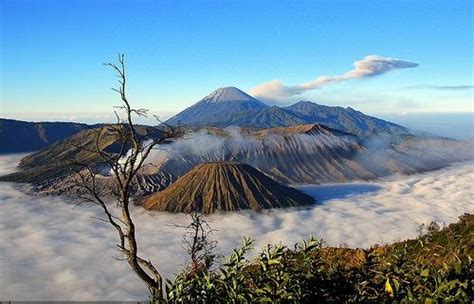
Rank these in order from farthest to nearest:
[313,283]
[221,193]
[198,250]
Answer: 1. [221,193]
2. [198,250]
3. [313,283]

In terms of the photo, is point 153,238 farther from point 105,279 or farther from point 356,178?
point 356,178

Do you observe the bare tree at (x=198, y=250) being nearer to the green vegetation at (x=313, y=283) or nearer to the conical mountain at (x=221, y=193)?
the green vegetation at (x=313, y=283)

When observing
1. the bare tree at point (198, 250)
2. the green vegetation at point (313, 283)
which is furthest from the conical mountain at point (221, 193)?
the green vegetation at point (313, 283)

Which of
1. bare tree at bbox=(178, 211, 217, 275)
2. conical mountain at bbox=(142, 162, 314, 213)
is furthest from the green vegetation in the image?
conical mountain at bbox=(142, 162, 314, 213)

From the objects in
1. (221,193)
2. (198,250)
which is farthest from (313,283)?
(221,193)

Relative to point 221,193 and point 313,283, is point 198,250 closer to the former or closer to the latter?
point 313,283

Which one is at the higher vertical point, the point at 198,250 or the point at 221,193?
the point at 198,250

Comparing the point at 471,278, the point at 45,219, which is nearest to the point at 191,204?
the point at 45,219

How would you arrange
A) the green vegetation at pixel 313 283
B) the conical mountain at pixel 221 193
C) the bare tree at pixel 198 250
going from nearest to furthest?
the green vegetation at pixel 313 283 < the bare tree at pixel 198 250 < the conical mountain at pixel 221 193

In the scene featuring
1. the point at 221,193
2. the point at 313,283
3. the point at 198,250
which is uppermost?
the point at 313,283
